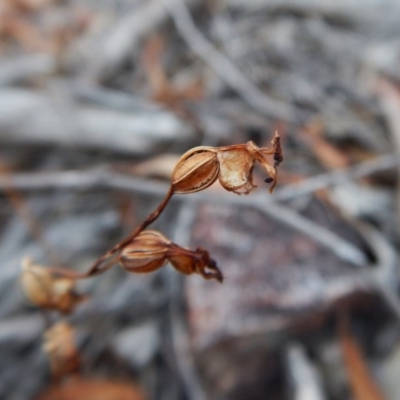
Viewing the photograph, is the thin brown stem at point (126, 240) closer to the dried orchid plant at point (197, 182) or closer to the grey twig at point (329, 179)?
the dried orchid plant at point (197, 182)

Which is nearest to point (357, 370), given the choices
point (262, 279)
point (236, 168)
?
point (262, 279)

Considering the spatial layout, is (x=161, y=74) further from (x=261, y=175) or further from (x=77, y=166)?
(x=261, y=175)

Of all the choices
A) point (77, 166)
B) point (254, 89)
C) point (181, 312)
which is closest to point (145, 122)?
point (77, 166)

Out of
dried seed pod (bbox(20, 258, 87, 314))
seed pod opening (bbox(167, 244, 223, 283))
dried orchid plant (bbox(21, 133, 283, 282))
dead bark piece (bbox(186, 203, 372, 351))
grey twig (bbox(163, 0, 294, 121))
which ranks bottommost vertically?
dead bark piece (bbox(186, 203, 372, 351))

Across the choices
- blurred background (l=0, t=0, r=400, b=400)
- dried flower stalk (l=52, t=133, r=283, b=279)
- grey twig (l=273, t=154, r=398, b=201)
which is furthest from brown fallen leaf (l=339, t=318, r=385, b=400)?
dried flower stalk (l=52, t=133, r=283, b=279)

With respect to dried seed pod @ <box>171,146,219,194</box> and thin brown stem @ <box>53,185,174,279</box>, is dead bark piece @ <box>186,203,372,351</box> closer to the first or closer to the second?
thin brown stem @ <box>53,185,174,279</box>

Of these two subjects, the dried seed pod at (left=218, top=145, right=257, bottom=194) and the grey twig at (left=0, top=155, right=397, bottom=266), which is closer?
the dried seed pod at (left=218, top=145, right=257, bottom=194)
